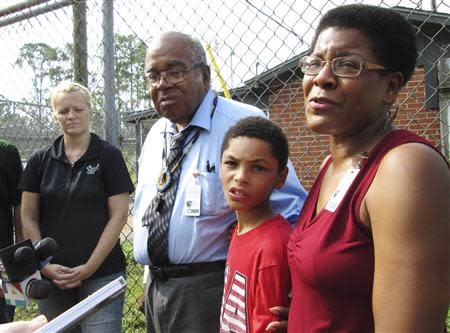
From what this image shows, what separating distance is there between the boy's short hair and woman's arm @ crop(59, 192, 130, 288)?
1.08 metres

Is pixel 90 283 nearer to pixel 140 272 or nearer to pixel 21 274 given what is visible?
pixel 21 274

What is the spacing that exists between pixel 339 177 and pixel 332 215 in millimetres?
227

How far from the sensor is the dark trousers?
224 centimetres

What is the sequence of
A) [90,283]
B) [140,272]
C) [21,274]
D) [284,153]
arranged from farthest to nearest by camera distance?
[140,272], [90,283], [284,153], [21,274]

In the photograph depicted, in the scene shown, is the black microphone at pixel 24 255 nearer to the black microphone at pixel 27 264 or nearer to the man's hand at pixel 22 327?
the black microphone at pixel 27 264

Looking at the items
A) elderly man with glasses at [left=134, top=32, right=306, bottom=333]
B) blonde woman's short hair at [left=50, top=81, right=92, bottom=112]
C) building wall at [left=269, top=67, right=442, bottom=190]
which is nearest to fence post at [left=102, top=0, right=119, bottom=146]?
blonde woman's short hair at [left=50, top=81, right=92, bottom=112]

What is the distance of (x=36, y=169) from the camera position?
9.97ft

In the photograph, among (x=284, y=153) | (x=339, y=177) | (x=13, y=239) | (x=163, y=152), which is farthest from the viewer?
(x=13, y=239)

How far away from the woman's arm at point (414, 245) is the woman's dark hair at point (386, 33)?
332 millimetres

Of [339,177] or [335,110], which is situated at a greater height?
[335,110]

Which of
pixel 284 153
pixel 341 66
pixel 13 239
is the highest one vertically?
pixel 341 66

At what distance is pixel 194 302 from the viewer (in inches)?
88.9

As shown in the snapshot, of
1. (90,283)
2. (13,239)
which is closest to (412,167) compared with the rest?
(90,283)

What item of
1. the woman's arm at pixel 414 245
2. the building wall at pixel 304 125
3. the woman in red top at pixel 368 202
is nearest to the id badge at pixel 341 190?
the woman in red top at pixel 368 202
